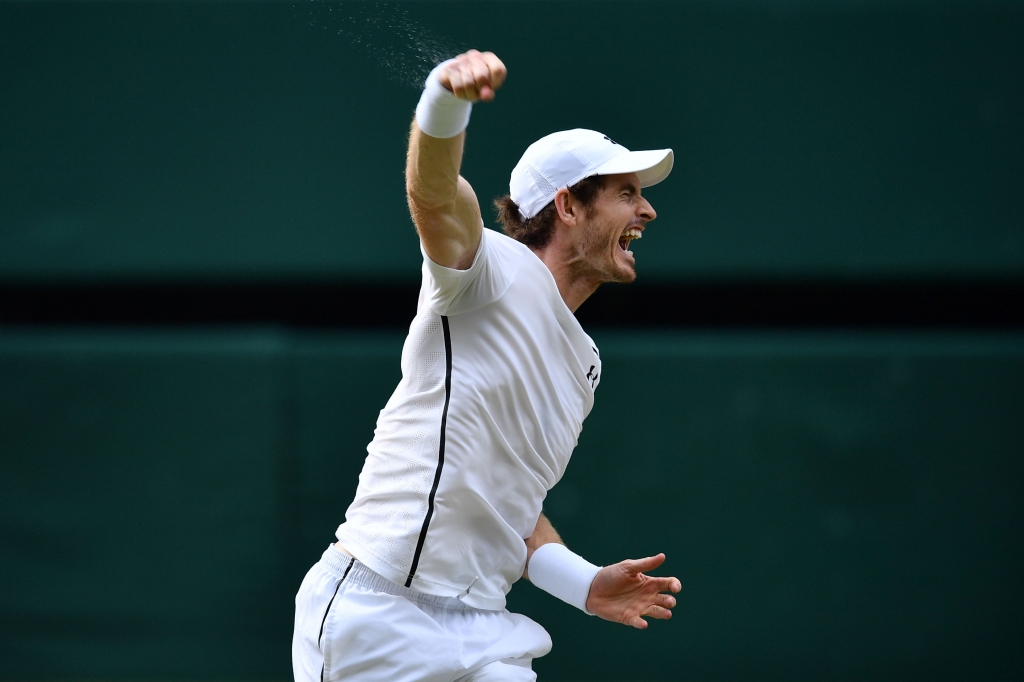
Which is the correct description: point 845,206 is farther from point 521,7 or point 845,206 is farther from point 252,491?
point 252,491

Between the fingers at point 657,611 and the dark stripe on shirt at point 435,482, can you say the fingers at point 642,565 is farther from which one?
the dark stripe on shirt at point 435,482

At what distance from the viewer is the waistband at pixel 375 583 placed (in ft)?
6.66

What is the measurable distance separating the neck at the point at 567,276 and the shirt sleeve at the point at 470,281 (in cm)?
23

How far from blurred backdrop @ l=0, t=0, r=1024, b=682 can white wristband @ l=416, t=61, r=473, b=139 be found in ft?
6.85

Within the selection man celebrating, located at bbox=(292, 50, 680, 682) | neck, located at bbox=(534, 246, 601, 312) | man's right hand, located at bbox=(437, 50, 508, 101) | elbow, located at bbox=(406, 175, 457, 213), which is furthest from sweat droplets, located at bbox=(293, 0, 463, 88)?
man's right hand, located at bbox=(437, 50, 508, 101)

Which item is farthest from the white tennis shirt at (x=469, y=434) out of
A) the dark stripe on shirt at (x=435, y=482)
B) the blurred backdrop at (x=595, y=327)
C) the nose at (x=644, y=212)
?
the blurred backdrop at (x=595, y=327)

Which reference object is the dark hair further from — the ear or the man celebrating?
the man celebrating

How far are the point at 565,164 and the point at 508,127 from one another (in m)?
1.61

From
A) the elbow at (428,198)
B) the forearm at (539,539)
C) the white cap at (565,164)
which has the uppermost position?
the white cap at (565,164)

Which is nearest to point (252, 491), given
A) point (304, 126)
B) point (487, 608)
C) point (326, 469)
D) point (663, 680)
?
point (326, 469)

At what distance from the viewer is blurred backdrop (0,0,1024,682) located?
148 inches

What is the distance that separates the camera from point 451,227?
1.85 metres

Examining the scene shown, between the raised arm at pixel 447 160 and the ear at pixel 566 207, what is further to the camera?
the ear at pixel 566 207

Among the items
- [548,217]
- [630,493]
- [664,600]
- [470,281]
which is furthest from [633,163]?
[630,493]
